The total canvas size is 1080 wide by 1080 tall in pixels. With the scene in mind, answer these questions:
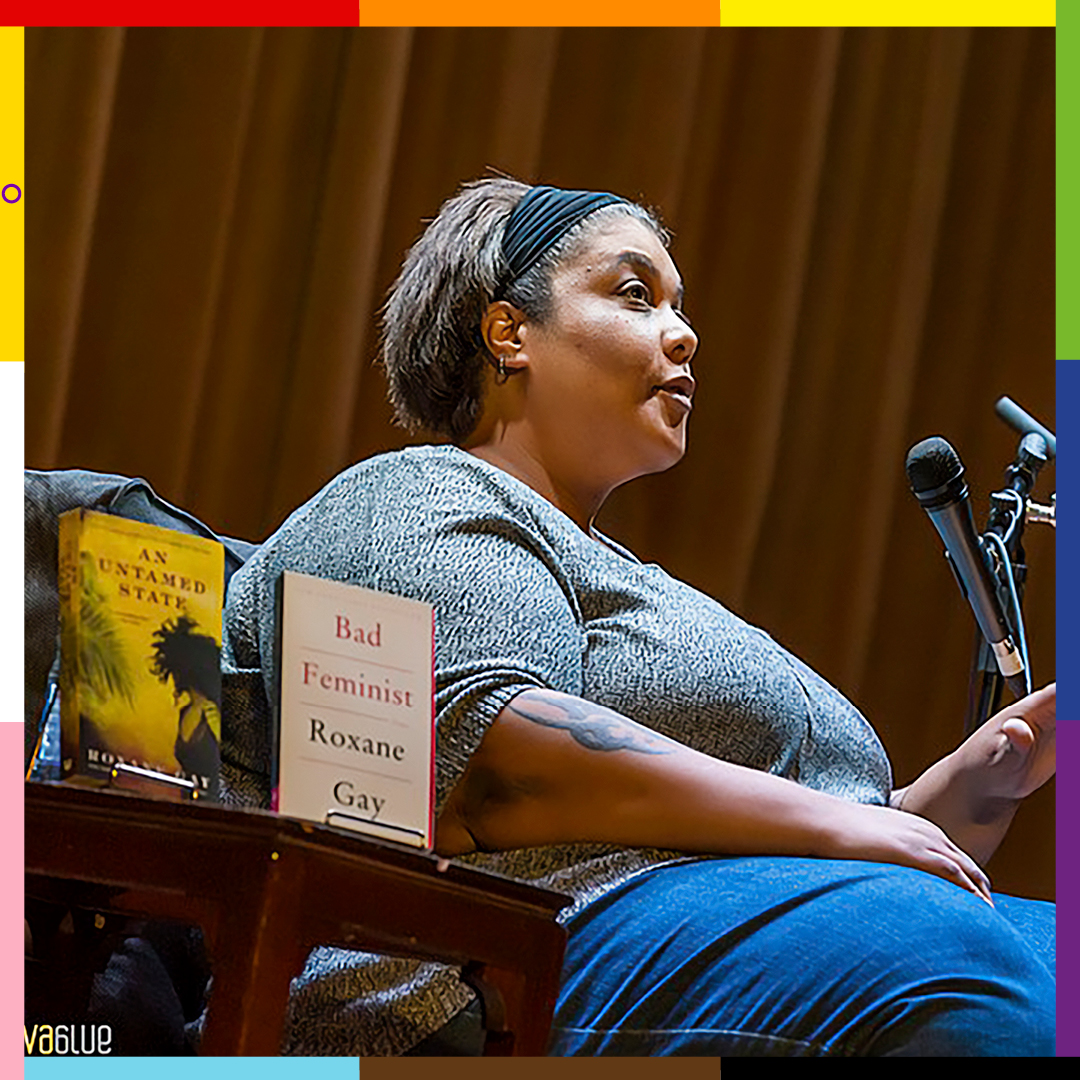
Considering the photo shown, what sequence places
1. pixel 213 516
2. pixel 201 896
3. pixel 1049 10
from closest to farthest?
pixel 201 896, pixel 1049 10, pixel 213 516

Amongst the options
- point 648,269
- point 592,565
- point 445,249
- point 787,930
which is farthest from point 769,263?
point 787,930

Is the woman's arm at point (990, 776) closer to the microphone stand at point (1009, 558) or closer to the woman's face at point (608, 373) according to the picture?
the microphone stand at point (1009, 558)

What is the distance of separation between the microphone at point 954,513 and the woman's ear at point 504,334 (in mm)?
409

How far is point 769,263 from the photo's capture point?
6.40 feet

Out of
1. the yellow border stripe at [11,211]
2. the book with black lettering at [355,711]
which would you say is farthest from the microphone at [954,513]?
the yellow border stripe at [11,211]

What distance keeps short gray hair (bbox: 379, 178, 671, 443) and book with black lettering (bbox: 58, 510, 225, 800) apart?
569mm

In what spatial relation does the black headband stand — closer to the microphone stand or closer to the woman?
the woman

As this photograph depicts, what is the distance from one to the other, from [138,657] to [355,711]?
149 millimetres

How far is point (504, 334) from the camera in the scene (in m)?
1.74

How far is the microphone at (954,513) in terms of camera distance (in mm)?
1520

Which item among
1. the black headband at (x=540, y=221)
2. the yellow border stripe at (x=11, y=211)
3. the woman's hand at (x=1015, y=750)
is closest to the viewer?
the yellow border stripe at (x=11, y=211)

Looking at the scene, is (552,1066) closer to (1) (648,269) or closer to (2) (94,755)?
(2) (94,755)

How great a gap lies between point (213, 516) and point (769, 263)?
2.17 ft

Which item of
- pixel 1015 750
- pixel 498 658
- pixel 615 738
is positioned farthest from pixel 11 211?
pixel 1015 750
